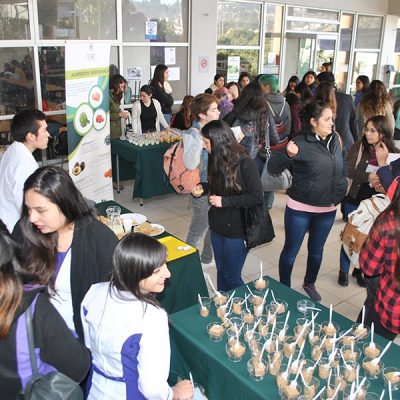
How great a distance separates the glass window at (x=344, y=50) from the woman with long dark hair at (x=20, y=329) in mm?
11811

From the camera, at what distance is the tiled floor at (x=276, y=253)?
400 cm

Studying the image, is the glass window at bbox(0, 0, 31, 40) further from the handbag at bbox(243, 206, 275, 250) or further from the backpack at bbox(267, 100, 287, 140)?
the handbag at bbox(243, 206, 275, 250)

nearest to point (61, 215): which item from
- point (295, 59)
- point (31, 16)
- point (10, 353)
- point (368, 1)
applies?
point (10, 353)

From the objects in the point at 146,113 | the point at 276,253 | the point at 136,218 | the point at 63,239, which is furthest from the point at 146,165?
the point at 63,239

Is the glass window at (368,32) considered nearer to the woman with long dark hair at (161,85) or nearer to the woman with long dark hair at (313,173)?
the woman with long dark hair at (161,85)

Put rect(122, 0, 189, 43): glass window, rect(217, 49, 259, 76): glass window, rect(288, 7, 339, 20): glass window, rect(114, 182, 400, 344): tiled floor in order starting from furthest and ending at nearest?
rect(288, 7, 339, 20): glass window < rect(217, 49, 259, 76): glass window < rect(122, 0, 189, 43): glass window < rect(114, 182, 400, 344): tiled floor

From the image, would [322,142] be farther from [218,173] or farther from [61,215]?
[61,215]

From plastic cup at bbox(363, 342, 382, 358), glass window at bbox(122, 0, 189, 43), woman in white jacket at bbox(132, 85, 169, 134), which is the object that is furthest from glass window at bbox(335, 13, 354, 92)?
plastic cup at bbox(363, 342, 382, 358)

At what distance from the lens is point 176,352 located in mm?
2303

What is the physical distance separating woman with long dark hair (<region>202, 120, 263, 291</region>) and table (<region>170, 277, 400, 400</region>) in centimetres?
67

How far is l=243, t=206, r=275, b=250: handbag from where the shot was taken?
3062 mm

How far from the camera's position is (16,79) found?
6355mm

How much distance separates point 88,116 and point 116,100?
80.7 inches

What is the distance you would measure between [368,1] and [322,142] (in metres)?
10.2
